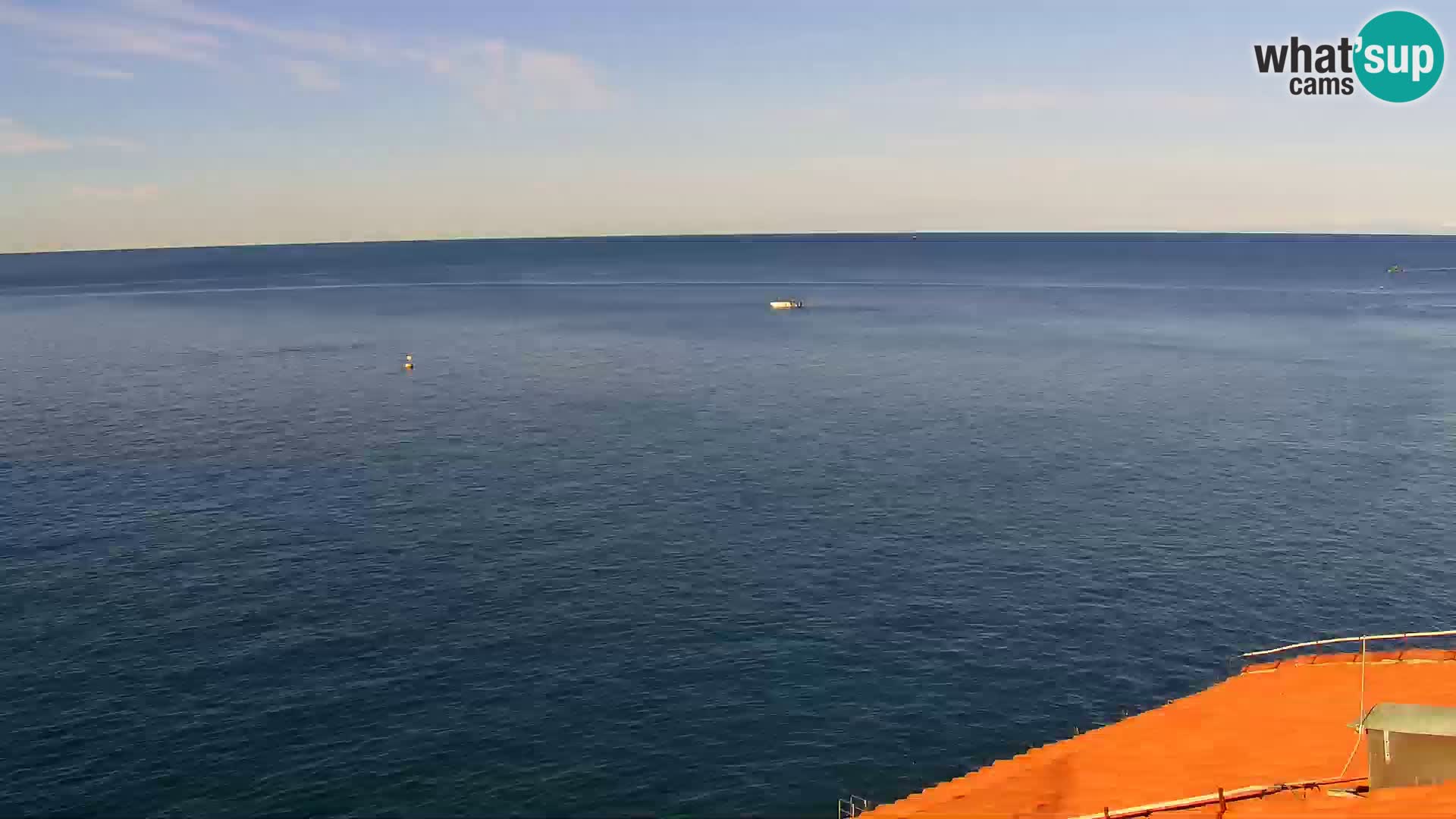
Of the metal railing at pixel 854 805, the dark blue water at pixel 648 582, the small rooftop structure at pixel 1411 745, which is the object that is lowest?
the metal railing at pixel 854 805

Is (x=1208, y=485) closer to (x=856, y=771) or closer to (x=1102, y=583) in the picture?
(x=1102, y=583)

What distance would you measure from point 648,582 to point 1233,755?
4213 centimetres

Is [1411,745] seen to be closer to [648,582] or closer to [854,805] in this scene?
[854,805]

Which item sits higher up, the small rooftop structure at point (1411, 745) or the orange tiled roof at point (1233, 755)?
the small rooftop structure at point (1411, 745)

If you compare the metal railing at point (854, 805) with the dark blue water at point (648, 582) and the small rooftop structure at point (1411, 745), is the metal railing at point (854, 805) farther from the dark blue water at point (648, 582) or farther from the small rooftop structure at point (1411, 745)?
the small rooftop structure at point (1411, 745)

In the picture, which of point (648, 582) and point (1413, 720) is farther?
point (648, 582)

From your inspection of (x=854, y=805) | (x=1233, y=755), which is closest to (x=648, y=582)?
(x=854, y=805)

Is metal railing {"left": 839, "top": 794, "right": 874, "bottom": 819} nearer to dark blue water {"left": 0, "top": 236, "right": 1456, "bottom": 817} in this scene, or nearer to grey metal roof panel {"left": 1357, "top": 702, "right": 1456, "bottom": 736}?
dark blue water {"left": 0, "top": 236, "right": 1456, "bottom": 817}

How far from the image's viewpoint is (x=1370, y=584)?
69875 millimetres

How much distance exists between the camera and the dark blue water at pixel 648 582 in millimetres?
49281

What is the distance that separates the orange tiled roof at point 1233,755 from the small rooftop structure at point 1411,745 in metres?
0.83

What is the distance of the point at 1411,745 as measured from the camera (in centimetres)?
3042

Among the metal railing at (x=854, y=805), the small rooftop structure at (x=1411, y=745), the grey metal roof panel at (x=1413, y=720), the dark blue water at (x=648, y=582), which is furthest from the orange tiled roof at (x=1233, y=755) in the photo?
the dark blue water at (x=648, y=582)

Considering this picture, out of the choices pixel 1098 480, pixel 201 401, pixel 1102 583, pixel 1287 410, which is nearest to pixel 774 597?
pixel 1102 583
